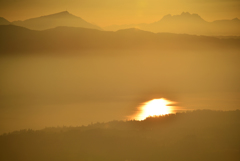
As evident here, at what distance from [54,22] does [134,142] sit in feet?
16.2

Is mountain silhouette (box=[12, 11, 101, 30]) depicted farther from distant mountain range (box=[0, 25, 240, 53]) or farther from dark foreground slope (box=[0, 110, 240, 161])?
dark foreground slope (box=[0, 110, 240, 161])

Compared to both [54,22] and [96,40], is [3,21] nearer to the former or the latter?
[54,22]

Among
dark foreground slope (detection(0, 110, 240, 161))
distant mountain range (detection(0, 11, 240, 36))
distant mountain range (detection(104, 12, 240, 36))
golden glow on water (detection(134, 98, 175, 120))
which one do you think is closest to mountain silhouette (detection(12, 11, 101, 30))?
distant mountain range (detection(0, 11, 240, 36))

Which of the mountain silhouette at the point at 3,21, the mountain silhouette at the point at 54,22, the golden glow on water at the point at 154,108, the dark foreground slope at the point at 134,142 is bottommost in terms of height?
the dark foreground slope at the point at 134,142

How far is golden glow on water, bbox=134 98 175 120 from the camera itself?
6883 millimetres

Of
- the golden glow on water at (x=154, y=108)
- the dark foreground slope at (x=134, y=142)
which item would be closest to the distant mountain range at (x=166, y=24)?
the golden glow on water at (x=154, y=108)

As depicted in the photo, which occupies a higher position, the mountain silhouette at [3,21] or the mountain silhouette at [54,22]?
the mountain silhouette at [54,22]

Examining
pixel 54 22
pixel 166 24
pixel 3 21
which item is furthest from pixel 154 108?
pixel 3 21

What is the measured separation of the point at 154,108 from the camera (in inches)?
293

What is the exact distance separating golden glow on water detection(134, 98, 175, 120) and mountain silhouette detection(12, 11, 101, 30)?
2.90 meters

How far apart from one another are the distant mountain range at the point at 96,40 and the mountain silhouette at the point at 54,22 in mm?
195

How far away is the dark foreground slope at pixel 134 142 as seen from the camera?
556 centimetres

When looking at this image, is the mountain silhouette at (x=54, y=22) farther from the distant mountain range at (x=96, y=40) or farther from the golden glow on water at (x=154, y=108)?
the golden glow on water at (x=154, y=108)

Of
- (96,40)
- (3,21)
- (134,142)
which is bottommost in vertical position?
(134,142)
